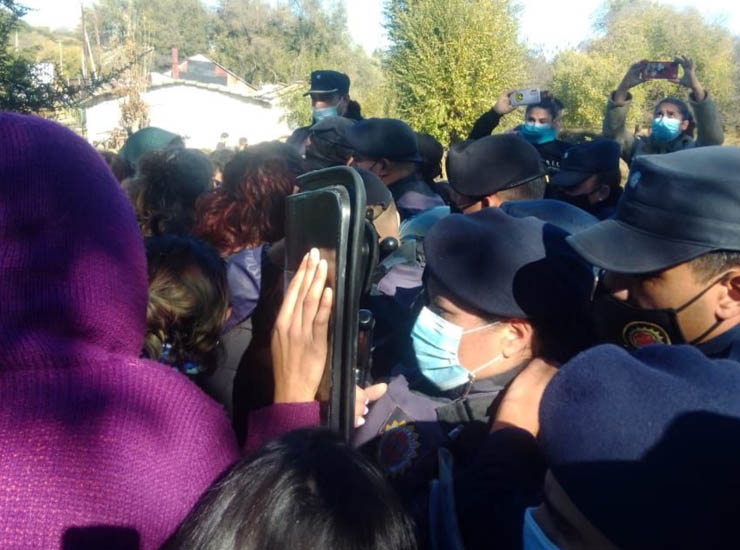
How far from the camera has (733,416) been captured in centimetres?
97

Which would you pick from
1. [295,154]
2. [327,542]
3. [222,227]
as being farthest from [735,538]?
[295,154]

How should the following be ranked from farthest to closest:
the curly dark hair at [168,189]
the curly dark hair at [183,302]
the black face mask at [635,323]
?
the curly dark hair at [168,189]
the curly dark hair at [183,302]
the black face mask at [635,323]

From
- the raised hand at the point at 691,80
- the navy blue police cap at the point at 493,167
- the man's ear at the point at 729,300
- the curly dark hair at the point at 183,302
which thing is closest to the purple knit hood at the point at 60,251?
the curly dark hair at the point at 183,302

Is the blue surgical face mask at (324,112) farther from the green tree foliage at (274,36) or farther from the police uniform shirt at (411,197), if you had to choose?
the green tree foliage at (274,36)

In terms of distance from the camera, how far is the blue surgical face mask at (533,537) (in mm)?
1102

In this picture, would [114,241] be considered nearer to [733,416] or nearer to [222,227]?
[733,416]

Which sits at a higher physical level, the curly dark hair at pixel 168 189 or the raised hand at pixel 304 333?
the raised hand at pixel 304 333

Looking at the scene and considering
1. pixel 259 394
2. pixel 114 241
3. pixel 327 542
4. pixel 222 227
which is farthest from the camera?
pixel 222 227

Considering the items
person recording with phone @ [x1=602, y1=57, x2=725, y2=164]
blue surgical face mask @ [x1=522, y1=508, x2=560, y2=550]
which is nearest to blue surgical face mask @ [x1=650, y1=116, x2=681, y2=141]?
person recording with phone @ [x1=602, y1=57, x2=725, y2=164]

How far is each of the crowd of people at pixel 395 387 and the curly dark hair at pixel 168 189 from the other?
Answer: 1.19 meters

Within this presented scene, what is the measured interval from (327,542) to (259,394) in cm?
138

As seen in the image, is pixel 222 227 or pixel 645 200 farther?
pixel 222 227

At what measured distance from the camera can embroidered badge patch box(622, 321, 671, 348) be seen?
1747mm

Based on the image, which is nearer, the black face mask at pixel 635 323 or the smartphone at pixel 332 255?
the smartphone at pixel 332 255
